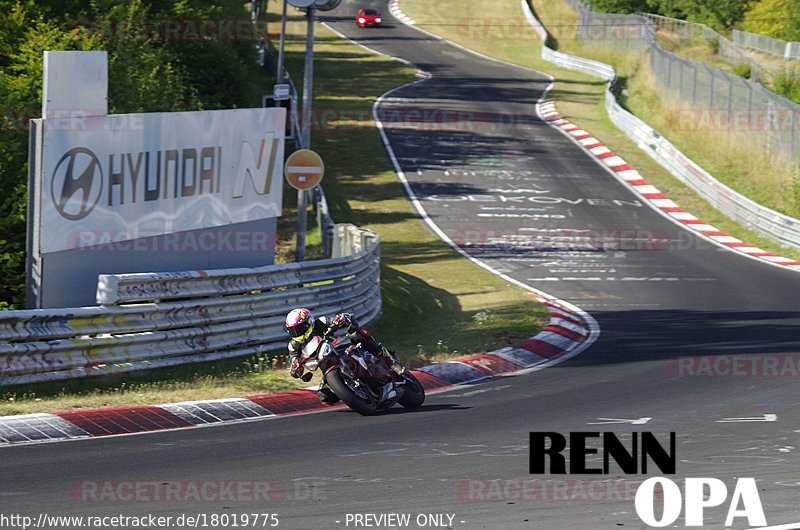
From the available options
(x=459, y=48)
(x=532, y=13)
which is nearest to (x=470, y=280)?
(x=459, y=48)

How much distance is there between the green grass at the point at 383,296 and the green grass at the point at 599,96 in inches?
329

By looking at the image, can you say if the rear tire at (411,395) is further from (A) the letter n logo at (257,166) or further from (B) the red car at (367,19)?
(B) the red car at (367,19)

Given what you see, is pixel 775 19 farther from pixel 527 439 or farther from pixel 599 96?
pixel 527 439

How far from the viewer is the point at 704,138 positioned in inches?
1393

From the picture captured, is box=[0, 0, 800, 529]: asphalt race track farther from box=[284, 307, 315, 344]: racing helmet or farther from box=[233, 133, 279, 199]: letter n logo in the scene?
box=[233, 133, 279, 199]: letter n logo

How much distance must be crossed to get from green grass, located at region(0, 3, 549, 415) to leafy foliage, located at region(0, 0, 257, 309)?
140 inches

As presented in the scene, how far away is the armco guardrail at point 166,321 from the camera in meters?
10.8

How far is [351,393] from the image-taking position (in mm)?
10203

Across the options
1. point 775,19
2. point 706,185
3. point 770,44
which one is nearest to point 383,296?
point 706,185

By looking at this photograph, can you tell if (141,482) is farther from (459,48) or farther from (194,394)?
(459,48)

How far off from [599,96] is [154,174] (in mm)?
37032

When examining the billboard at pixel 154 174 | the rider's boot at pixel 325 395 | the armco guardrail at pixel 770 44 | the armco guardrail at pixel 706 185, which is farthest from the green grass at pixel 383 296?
the armco guardrail at pixel 770 44

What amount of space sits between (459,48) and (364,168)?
30.7 meters

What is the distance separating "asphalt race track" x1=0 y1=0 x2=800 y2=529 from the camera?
6785 mm
